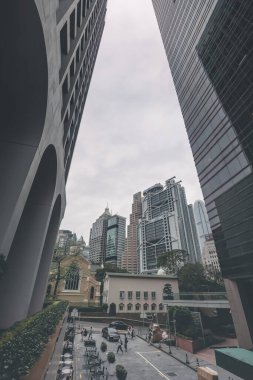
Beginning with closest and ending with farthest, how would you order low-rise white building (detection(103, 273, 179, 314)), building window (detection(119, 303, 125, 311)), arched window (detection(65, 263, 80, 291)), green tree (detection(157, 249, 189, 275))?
building window (detection(119, 303, 125, 311))
low-rise white building (detection(103, 273, 179, 314))
arched window (detection(65, 263, 80, 291))
green tree (detection(157, 249, 189, 275))

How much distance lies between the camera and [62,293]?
199ft

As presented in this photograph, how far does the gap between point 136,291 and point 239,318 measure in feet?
133

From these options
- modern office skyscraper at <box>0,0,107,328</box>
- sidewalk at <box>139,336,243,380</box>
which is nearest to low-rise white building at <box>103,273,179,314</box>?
sidewalk at <box>139,336,243,380</box>

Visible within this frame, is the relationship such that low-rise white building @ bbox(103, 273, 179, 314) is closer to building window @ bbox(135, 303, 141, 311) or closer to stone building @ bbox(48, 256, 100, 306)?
building window @ bbox(135, 303, 141, 311)

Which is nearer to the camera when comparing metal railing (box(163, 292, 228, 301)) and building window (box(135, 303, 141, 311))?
metal railing (box(163, 292, 228, 301))

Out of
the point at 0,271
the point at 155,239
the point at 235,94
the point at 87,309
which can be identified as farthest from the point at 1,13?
the point at 155,239

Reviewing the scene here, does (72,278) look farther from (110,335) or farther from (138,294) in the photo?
(110,335)

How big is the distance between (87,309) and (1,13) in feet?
192

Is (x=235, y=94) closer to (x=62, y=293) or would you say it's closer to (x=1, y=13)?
(x=1, y=13)

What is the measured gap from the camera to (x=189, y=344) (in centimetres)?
2928

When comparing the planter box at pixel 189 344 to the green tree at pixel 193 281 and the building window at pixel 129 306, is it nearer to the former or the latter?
the building window at pixel 129 306

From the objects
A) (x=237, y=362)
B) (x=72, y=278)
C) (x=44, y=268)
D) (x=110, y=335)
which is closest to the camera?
(x=237, y=362)

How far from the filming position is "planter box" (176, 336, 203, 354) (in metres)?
28.7

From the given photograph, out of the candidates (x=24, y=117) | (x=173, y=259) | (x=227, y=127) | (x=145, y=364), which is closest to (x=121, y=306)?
(x=173, y=259)
